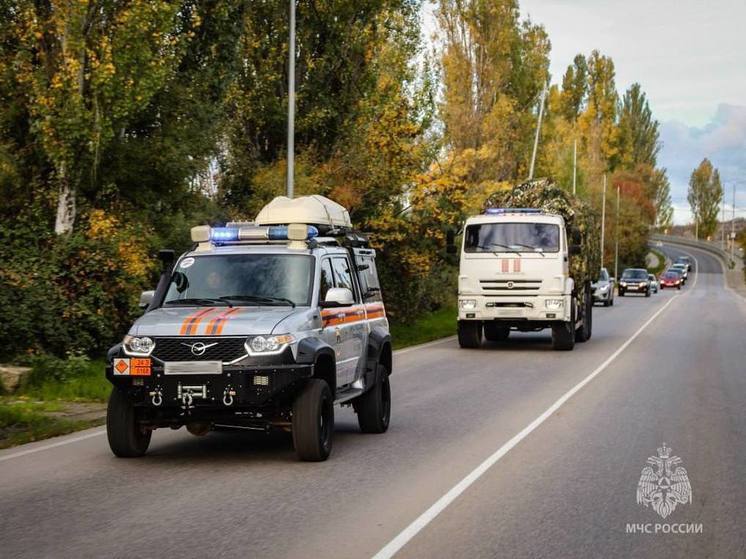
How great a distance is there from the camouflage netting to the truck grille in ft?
9.36

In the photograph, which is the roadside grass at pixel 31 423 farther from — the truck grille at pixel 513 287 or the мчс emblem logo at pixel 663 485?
the truck grille at pixel 513 287

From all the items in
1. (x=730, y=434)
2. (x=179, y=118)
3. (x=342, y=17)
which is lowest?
(x=730, y=434)

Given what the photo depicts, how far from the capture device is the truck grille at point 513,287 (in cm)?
2364

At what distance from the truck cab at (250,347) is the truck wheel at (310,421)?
11 mm

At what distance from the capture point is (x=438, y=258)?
28281mm

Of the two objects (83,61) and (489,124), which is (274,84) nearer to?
(83,61)

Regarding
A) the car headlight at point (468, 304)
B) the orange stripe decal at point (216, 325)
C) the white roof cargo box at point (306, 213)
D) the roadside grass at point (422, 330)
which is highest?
the white roof cargo box at point (306, 213)

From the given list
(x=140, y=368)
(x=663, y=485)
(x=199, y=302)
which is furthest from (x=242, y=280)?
(x=663, y=485)

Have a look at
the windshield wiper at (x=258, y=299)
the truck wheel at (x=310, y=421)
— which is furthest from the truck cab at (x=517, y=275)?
the truck wheel at (x=310, y=421)

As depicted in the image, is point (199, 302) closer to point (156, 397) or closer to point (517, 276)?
point (156, 397)

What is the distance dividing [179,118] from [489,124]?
73.6ft

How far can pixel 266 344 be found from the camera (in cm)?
938

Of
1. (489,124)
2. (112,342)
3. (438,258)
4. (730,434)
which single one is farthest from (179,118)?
(489,124)

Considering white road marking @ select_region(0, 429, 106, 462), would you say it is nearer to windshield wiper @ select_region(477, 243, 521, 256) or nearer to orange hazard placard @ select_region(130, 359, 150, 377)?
orange hazard placard @ select_region(130, 359, 150, 377)
